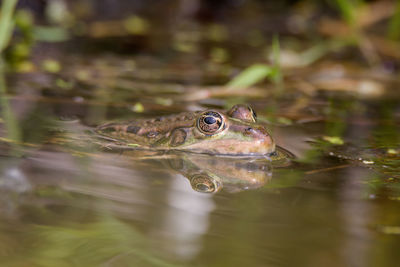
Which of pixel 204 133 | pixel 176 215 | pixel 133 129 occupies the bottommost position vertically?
pixel 176 215

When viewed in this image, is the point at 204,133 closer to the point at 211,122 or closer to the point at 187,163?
the point at 211,122

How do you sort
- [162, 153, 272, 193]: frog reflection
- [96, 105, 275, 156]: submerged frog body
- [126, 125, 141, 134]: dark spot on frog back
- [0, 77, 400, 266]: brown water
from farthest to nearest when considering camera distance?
[126, 125, 141, 134]: dark spot on frog back < [96, 105, 275, 156]: submerged frog body < [162, 153, 272, 193]: frog reflection < [0, 77, 400, 266]: brown water

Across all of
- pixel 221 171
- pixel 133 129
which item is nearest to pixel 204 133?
pixel 221 171

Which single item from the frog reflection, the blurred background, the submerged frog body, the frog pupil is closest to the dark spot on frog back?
the submerged frog body

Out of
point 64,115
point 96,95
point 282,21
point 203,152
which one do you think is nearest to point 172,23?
point 282,21

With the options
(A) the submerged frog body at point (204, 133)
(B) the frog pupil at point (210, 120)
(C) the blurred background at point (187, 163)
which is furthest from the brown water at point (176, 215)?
(B) the frog pupil at point (210, 120)

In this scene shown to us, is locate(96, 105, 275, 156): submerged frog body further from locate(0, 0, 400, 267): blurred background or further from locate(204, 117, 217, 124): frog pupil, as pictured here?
locate(0, 0, 400, 267): blurred background

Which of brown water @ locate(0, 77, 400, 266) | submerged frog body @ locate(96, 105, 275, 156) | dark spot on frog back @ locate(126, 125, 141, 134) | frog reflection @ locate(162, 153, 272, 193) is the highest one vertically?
dark spot on frog back @ locate(126, 125, 141, 134)

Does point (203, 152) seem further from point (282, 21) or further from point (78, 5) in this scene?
point (282, 21)
